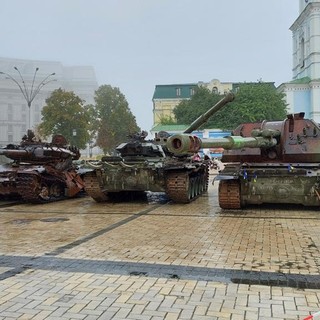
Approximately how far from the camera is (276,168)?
10.7 metres

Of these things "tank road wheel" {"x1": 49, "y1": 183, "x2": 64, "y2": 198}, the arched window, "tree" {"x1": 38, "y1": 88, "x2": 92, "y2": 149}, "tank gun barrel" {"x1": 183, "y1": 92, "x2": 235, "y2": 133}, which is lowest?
"tank road wheel" {"x1": 49, "y1": 183, "x2": 64, "y2": 198}

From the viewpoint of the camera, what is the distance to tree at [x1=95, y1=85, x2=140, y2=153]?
45531mm

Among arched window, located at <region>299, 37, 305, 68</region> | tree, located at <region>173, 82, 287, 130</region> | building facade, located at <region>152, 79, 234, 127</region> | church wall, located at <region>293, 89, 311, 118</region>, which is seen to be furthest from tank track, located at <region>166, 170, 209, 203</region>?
building facade, located at <region>152, 79, 234, 127</region>

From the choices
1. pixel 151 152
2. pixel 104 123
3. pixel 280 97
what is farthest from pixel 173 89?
pixel 151 152

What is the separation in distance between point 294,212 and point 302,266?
5.06 m

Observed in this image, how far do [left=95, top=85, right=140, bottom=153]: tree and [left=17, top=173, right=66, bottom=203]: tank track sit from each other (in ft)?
100

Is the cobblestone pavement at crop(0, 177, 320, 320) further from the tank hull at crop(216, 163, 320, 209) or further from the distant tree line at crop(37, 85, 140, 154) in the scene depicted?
the distant tree line at crop(37, 85, 140, 154)

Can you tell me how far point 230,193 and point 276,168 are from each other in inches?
46.1

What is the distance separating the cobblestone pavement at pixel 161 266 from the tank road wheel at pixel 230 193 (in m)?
0.89

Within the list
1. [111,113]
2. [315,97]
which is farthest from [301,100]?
[111,113]

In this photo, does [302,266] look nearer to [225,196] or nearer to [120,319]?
[120,319]

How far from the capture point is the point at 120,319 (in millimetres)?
4184

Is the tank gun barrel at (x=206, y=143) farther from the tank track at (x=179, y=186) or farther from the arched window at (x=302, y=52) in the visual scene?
the arched window at (x=302, y=52)

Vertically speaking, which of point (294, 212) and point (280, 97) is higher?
point (280, 97)
